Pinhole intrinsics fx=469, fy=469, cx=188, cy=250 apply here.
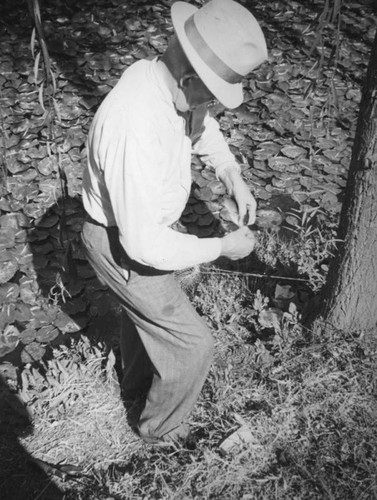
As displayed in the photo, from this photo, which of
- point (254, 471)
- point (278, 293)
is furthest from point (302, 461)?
point (278, 293)

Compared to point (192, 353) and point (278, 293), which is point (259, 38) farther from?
point (278, 293)

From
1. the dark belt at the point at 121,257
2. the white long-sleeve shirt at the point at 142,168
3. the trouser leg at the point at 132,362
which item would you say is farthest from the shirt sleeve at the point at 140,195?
the trouser leg at the point at 132,362

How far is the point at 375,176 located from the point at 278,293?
82 centimetres

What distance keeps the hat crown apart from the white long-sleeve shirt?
17 centimetres

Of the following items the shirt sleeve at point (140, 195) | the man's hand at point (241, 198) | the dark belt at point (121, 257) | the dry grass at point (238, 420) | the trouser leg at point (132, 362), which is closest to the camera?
the shirt sleeve at point (140, 195)

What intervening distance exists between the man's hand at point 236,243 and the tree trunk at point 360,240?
448 millimetres

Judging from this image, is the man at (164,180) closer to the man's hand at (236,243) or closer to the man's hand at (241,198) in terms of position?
the man's hand at (236,243)

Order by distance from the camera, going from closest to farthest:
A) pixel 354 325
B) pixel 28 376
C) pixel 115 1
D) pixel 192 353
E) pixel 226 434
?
pixel 192 353, pixel 226 434, pixel 354 325, pixel 28 376, pixel 115 1

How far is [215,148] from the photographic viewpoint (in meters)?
2.00

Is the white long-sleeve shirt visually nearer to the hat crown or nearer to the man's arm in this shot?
the hat crown

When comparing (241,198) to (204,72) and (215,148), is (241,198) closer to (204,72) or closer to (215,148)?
(215,148)

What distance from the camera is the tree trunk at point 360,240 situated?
1653 mm

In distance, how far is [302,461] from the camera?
1754 mm

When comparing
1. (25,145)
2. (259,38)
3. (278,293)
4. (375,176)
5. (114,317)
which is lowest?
(114,317)
